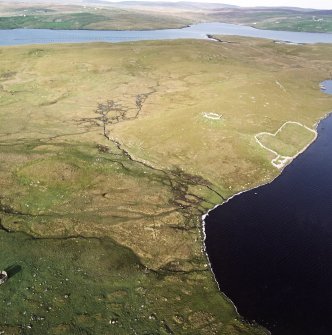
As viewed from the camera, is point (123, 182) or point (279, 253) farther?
point (123, 182)

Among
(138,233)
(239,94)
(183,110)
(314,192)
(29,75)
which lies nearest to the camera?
(138,233)

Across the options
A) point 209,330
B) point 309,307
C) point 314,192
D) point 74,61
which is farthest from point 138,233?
point 74,61

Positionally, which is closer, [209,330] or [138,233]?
[209,330]

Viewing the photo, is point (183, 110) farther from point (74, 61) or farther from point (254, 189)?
point (74, 61)

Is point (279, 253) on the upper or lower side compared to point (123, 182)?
upper
